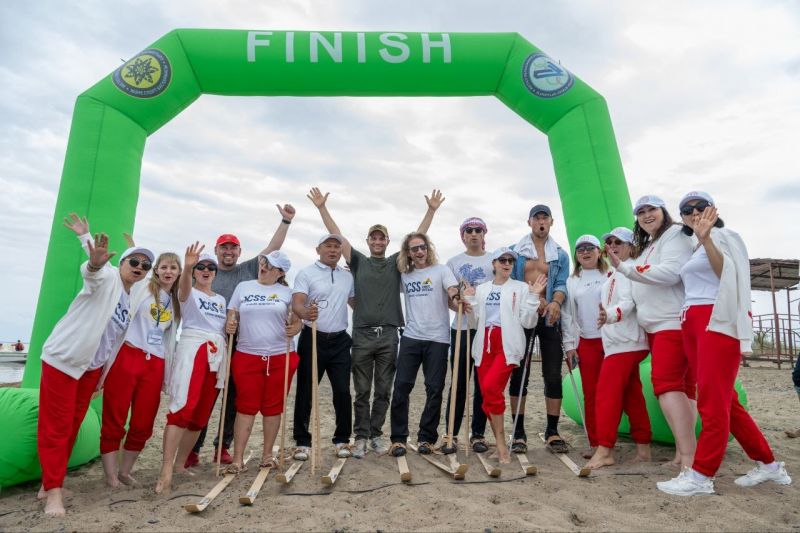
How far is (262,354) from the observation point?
13.0 feet

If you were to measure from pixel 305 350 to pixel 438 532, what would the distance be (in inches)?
84.2

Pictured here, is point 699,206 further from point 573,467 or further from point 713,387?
point 573,467

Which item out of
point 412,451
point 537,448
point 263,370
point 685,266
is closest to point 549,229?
point 685,266

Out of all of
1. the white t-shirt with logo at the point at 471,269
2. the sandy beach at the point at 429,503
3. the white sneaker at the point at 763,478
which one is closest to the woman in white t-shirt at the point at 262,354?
the sandy beach at the point at 429,503

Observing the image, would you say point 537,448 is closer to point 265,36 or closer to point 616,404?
point 616,404

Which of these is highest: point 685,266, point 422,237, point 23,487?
point 422,237

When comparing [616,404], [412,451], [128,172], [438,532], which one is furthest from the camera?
[128,172]

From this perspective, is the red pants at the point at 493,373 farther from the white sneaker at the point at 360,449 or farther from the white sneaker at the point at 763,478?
the white sneaker at the point at 763,478

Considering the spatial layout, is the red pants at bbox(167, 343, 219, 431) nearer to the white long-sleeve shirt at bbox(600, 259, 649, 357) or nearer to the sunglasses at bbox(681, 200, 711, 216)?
the white long-sleeve shirt at bbox(600, 259, 649, 357)

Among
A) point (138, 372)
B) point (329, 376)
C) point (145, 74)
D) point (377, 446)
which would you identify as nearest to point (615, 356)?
point (377, 446)

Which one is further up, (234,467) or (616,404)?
(616,404)

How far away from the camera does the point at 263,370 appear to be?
395 cm

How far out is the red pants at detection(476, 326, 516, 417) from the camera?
3.89m

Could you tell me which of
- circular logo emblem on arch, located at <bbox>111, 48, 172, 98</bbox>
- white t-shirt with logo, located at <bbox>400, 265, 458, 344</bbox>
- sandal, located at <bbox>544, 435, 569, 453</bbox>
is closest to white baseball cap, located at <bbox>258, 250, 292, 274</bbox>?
white t-shirt with logo, located at <bbox>400, 265, 458, 344</bbox>
